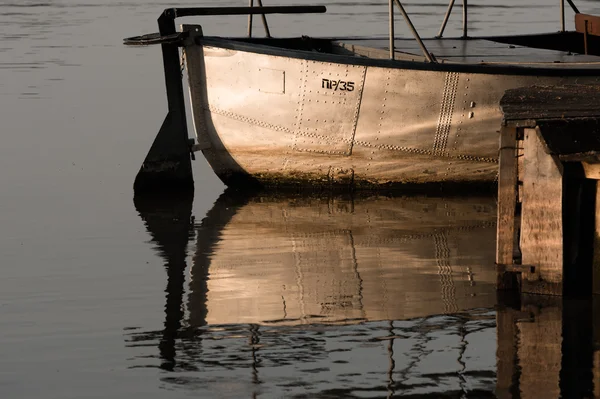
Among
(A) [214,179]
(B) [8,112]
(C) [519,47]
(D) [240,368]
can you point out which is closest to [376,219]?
(A) [214,179]

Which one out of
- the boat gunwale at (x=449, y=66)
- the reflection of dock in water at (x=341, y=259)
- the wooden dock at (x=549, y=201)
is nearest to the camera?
the wooden dock at (x=549, y=201)

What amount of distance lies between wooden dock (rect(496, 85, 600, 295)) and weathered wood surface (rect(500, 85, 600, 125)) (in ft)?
0.04

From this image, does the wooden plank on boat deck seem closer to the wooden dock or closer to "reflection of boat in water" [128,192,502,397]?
"reflection of boat in water" [128,192,502,397]

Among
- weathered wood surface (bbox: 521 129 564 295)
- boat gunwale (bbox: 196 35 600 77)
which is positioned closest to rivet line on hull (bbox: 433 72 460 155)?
boat gunwale (bbox: 196 35 600 77)

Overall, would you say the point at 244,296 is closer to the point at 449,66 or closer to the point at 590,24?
the point at 449,66

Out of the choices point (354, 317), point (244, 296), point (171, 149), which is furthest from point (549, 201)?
point (171, 149)

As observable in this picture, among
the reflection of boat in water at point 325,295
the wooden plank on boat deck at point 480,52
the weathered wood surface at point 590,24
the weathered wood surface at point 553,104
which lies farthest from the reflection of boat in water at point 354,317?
the weathered wood surface at point 590,24

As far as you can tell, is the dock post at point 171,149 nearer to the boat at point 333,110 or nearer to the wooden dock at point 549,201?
the boat at point 333,110

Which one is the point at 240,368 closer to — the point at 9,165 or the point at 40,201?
the point at 40,201

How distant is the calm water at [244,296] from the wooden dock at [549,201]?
0.86 feet

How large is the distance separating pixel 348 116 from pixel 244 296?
162 inches

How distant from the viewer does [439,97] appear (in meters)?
13.8

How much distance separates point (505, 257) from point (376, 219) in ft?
11.5

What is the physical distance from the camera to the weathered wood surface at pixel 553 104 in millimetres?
9812
